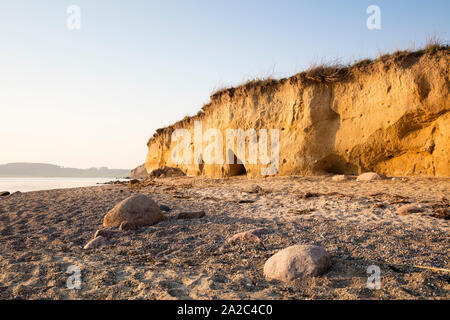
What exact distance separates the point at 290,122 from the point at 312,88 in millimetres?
1380

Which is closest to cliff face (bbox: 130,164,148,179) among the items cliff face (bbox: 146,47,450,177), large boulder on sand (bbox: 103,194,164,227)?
cliff face (bbox: 146,47,450,177)

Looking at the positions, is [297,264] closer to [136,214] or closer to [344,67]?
[136,214]

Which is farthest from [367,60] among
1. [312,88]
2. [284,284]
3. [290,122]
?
[284,284]

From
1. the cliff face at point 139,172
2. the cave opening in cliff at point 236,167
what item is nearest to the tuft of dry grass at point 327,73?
the cave opening in cliff at point 236,167

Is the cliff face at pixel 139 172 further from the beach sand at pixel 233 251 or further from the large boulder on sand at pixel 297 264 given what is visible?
the large boulder on sand at pixel 297 264

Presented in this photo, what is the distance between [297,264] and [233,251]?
0.86m

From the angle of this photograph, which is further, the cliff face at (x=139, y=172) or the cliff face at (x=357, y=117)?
the cliff face at (x=139, y=172)

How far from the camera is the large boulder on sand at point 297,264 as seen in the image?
2443 millimetres

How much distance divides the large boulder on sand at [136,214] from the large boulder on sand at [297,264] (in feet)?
8.19

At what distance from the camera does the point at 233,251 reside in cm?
318

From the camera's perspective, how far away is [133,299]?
2.12 meters

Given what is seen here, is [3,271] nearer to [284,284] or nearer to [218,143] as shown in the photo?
[284,284]

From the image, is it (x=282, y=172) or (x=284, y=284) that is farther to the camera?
(x=282, y=172)

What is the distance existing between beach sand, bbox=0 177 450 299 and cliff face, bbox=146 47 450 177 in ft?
8.54
